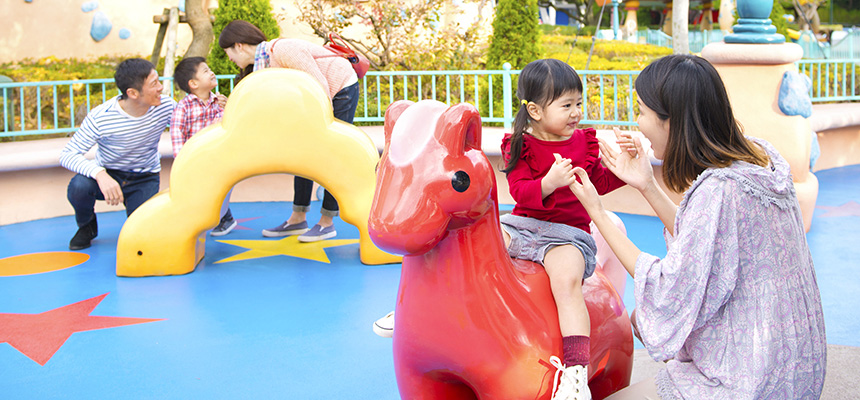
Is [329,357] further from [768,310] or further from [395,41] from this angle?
[395,41]

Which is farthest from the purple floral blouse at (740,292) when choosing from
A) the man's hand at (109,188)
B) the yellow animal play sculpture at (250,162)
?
the man's hand at (109,188)

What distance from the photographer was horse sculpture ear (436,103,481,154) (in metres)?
1.70

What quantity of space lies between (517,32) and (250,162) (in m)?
5.79

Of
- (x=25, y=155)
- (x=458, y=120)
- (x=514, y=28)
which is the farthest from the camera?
(x=514, y=28)

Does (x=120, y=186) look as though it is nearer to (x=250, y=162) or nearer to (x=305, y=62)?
(x=250, y=162)

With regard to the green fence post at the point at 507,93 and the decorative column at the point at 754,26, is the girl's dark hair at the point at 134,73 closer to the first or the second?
the green fence post at the point at 507,93

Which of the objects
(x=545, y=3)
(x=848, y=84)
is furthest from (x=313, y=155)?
(x=545, y=3)

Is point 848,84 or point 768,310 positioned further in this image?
point 848,84

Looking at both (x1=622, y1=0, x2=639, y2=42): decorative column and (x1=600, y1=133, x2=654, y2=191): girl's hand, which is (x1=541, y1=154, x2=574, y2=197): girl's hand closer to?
(x1=600, y1=133, x2=654, y2=191): girl's hand

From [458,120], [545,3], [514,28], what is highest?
[545,3]

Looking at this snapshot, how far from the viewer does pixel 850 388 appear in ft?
7.91

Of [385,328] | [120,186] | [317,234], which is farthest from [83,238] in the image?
[385,328]

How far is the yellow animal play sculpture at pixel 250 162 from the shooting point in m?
4.28

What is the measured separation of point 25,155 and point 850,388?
241 inches
